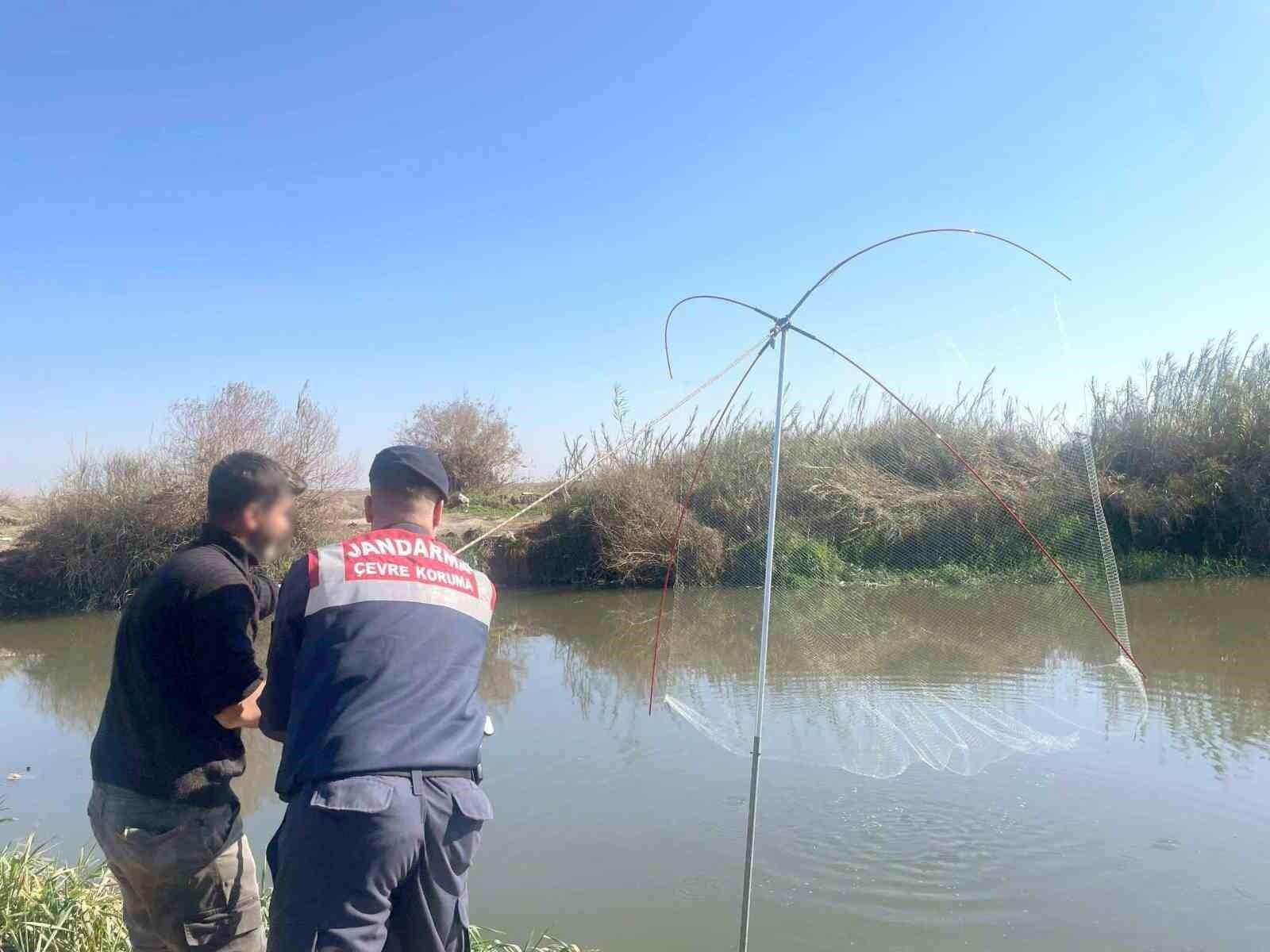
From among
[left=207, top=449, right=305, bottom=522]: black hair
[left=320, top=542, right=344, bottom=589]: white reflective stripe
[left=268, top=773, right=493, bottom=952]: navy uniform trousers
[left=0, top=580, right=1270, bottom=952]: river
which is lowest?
[left=0, top=580, right=1270, bottom=952]: river

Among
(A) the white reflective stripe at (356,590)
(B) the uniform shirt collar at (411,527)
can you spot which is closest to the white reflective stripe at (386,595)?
(A) the white reflective stripe at (356,590)

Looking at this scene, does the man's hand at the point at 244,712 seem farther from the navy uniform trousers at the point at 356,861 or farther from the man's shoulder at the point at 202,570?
the navy uniform trousers at the point at 356,861

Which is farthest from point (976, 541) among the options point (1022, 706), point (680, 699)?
point (680, 699)

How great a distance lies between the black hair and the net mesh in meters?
1.93

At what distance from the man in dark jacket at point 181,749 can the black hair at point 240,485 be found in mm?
12

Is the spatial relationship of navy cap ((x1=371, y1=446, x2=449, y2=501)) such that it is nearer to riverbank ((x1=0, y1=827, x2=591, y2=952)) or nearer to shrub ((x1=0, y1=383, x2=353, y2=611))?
riverbank ((x1=0, y1=827, x2=591, y2=952))

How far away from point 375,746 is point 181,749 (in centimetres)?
76

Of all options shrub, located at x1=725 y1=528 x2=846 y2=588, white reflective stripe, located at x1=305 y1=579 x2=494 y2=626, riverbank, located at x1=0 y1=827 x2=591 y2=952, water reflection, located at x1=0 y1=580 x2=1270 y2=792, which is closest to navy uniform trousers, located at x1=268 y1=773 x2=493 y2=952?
white reflective stripe, located at x1=305 y1=579 x2=494 y2=626

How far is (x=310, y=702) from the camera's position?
2010 mm

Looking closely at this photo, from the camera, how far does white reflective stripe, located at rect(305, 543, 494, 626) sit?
2053 mm

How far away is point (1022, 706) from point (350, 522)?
1393 centimetres

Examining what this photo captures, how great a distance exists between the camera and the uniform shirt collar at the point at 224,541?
8.36ft

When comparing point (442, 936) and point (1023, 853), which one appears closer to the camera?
point (442, 936)

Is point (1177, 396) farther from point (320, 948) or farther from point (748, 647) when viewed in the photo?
point (320, 948)
